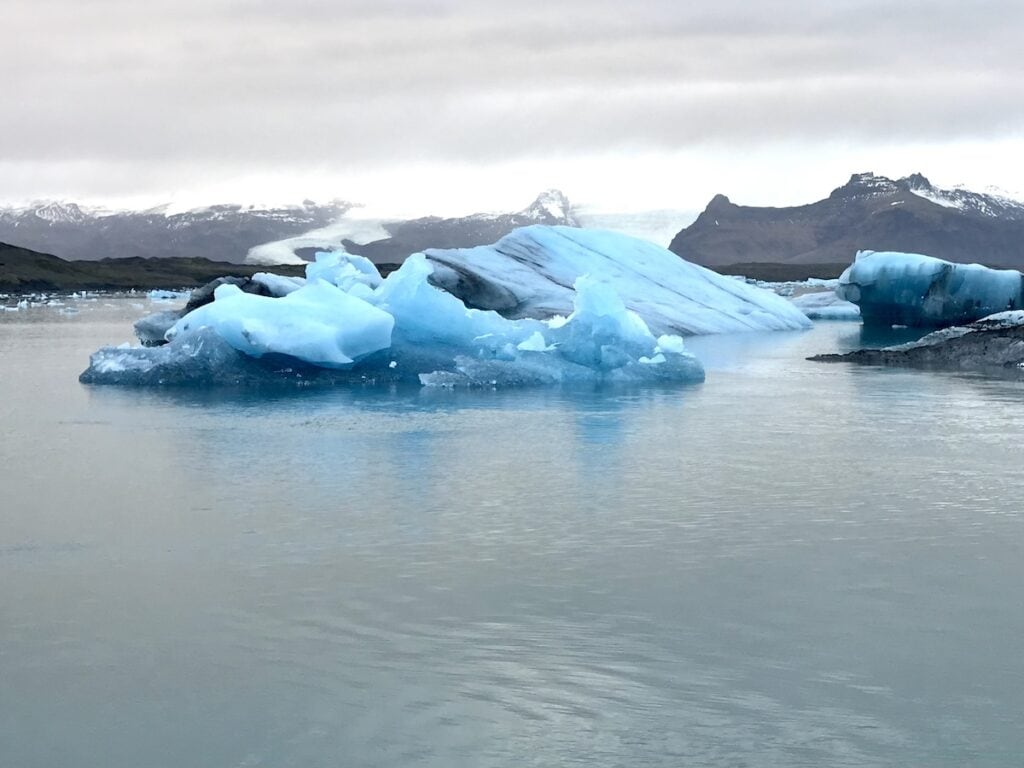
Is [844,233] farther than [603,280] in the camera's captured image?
Yes

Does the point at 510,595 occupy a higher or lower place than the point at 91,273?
lower

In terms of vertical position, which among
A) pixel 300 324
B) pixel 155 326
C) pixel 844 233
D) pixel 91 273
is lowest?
pixel 155 326

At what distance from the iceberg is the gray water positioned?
15992 mm

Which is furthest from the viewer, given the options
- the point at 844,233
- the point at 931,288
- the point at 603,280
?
the point at 844,233

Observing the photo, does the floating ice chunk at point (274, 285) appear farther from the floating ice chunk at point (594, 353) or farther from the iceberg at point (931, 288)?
the iceberg at point (931, 288)

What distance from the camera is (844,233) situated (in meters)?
185

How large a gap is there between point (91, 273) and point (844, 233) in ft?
438

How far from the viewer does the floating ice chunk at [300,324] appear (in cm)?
1399

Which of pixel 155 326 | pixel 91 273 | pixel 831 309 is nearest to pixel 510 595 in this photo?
pixel 155 326

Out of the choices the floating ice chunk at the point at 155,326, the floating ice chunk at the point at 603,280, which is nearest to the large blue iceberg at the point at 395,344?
the floating ice chunk at the point at 155,326

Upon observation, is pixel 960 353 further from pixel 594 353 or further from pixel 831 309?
pixel 831 309

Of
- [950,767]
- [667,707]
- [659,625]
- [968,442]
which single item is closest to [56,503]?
[659,625]

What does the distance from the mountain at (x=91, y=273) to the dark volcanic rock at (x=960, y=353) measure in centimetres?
4514

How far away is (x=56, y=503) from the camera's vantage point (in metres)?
7.72
